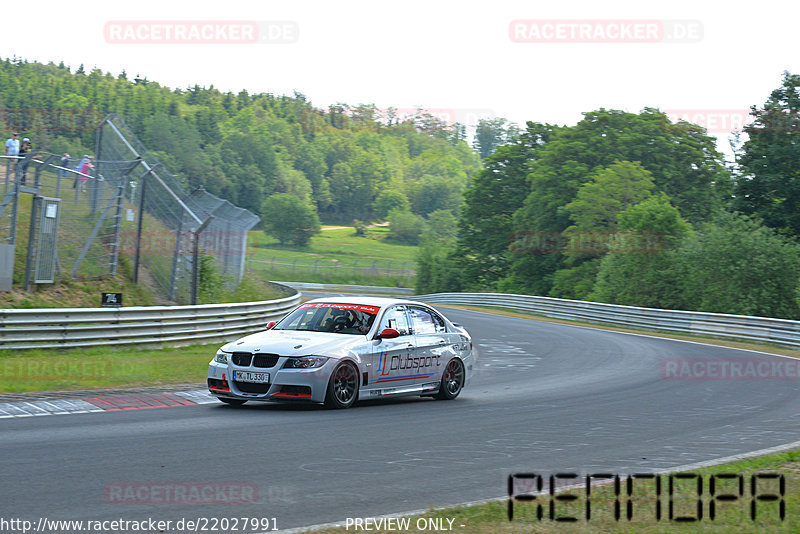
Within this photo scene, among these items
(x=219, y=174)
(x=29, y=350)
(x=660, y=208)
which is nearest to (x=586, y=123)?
(x=660, y=208)

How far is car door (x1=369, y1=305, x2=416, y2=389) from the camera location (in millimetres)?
11969

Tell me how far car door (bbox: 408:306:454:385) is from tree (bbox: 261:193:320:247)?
112m

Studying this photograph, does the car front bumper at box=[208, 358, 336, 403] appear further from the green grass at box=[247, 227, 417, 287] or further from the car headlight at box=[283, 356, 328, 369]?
the green grass at box=[247, 227, 417, 287]

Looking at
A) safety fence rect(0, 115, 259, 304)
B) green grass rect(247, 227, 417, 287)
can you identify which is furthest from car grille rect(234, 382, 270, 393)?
green grass rect(247, 227, 417, 287)

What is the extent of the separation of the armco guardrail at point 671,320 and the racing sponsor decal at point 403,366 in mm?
17426

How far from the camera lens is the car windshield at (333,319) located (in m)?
12.1

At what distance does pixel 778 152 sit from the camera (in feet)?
140

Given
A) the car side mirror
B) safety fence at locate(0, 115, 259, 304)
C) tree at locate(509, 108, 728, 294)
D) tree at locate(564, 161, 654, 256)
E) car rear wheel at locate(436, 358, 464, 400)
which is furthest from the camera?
tree at locate(509, 108, 728, 294)

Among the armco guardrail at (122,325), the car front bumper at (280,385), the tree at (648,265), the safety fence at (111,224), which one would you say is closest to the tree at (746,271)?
the tree at (648,265)

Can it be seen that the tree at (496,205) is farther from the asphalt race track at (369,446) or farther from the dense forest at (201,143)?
the asphalt race track at (369,446)

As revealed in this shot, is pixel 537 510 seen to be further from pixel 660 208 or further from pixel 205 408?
pixel 660 208

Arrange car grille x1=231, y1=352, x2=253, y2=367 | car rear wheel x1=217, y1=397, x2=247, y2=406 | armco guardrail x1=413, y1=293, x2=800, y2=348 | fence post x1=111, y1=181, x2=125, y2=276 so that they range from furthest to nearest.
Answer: armco guardrail x1=413, y1=293, x2=800, y2=348, fence post x1=111, y1=181, x2=125, y2=276, car rear wheel x1=217, y1=397, x2=247, y2=406, car grille x1=231, y1=352, x2=253, y2=367

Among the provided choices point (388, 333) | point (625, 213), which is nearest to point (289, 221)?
point (625, 213)

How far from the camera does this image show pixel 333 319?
40.2 ft
